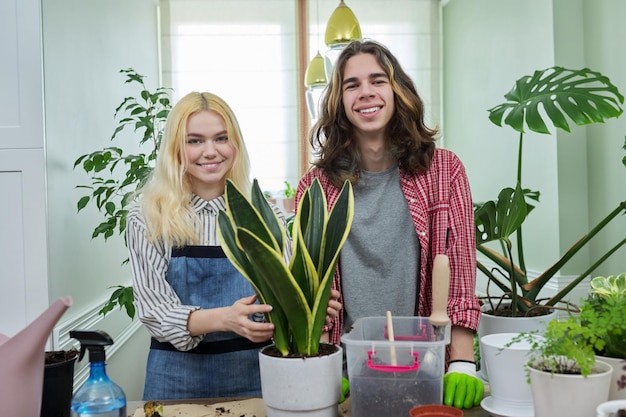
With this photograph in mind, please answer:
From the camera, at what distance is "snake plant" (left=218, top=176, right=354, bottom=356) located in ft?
3.23

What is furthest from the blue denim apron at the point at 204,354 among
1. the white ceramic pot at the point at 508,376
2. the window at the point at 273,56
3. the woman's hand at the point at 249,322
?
the window at the point at 273,56

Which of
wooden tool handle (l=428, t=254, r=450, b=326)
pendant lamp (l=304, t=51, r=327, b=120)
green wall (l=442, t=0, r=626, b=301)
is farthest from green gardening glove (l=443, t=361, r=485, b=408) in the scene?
pendant lamp (l=304, t=51, r=327, b=120)

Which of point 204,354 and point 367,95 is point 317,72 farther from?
point 204,354

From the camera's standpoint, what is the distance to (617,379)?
3.01 ft

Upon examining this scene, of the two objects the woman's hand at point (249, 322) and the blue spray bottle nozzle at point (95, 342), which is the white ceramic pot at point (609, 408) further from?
the blue spray bottle nozzle at point (95, 342)

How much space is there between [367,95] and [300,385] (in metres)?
0.82

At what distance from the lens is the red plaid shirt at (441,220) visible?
60.1 inches

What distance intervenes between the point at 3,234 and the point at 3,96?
42 cm

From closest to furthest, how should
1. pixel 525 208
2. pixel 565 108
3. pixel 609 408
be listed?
1. pixel 609 408
2. pixel 525 208
3. pixel 565 108

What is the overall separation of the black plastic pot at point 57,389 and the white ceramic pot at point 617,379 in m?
0.92

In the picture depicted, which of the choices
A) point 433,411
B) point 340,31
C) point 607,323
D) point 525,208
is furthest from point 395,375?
point 340,31

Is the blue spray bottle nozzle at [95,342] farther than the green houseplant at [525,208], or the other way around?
the green houseplant at [525,208]

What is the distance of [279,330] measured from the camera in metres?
1.03

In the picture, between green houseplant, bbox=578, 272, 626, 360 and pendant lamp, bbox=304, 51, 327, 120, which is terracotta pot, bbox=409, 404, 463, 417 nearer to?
green houseplant, bbox=578, 272, 626, 360
